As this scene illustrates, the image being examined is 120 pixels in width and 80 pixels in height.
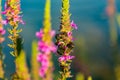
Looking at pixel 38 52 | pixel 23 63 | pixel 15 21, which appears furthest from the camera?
pixel 15 21

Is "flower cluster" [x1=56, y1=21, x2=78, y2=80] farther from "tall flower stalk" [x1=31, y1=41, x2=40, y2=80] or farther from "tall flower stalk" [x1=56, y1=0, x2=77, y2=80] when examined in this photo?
"tall flower stalk" [x1=31, y1=41, x2=40, y2=80]

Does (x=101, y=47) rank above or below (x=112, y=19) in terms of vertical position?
below

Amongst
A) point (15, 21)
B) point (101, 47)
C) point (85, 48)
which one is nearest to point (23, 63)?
point (85, 48)

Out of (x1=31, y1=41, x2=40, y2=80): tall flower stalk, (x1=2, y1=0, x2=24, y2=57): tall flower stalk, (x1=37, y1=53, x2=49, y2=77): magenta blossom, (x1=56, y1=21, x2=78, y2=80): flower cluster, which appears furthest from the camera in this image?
(x1=56, y1=21, x2=78, y2=80): flower cluster

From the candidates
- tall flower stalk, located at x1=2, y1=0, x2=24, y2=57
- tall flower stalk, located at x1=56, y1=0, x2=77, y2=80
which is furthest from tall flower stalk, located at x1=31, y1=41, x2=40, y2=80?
tall flower stalk, located at x1=56, y1=0, x2=77, y2=80

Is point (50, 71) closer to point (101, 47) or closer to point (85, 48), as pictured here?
point (85, 48)
